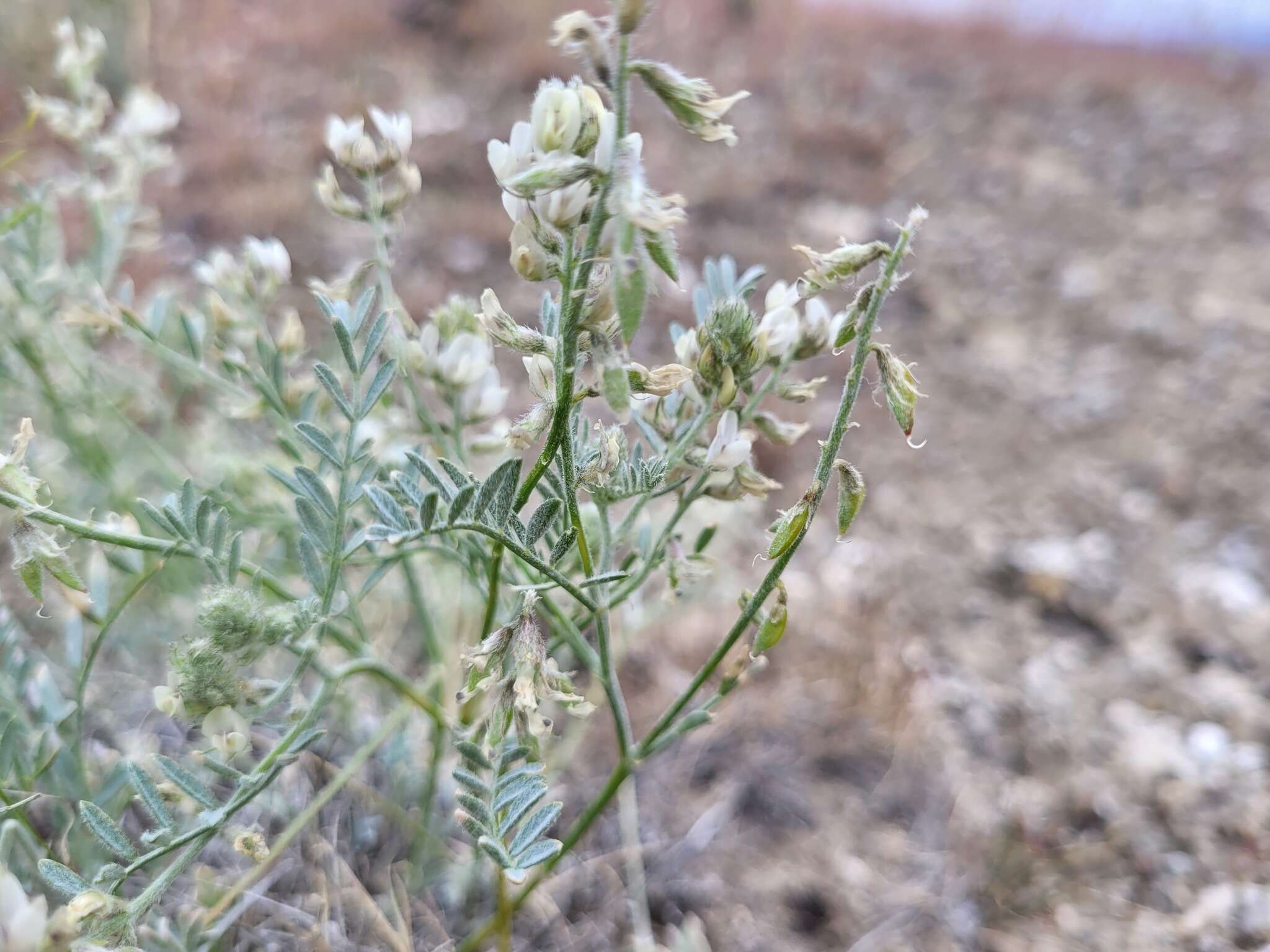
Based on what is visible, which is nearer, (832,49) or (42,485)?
(42,485)

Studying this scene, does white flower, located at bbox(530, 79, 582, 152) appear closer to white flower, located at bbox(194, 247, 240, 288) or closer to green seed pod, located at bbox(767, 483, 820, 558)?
green seed pod, located at bbox(767, 483, 820, 558)

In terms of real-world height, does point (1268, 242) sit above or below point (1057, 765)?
above

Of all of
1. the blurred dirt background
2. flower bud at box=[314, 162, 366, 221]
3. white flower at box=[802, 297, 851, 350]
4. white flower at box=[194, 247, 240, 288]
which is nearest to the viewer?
white flower at box=[802, 297, 851, 350]

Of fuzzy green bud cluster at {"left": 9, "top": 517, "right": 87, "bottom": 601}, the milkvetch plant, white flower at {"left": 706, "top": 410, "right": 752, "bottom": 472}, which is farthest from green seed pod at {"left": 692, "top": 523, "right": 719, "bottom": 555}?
fuzzy green bud cluster at {"left": 9, "top": 517, "right": 87, "bottom": 601}

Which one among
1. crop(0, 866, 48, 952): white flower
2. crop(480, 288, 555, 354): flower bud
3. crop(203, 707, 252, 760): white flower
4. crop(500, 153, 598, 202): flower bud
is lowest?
crop(0, 866, 48, 952): white flower

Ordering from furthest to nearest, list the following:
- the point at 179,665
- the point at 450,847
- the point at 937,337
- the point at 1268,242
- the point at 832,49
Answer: the point at 832,49
the point at 1268,242
the point at 937,337
the point at 450,847
the point at 179,665

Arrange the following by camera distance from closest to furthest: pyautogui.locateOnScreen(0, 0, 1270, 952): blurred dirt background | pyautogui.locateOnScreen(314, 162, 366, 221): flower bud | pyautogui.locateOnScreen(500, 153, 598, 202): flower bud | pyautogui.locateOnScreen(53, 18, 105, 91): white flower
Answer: pyautogui.locateOnScreen(500, 153, 598, 202): flower bud
pyautogui.locateOnScreen(314, 162, 366, 221): flower bud
pyautogui.locateOnScreen(53, 18, 105, 91): white flower
pyautogui.locateOnScreen(0, 0, 1270, 952): blurred dirt background

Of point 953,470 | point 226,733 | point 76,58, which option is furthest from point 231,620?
point 953,470

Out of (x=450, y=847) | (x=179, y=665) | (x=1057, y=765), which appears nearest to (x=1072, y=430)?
(x=1057, y=765)

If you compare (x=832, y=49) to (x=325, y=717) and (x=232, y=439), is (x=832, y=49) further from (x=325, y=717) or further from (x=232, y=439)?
(x=325, y=717)
